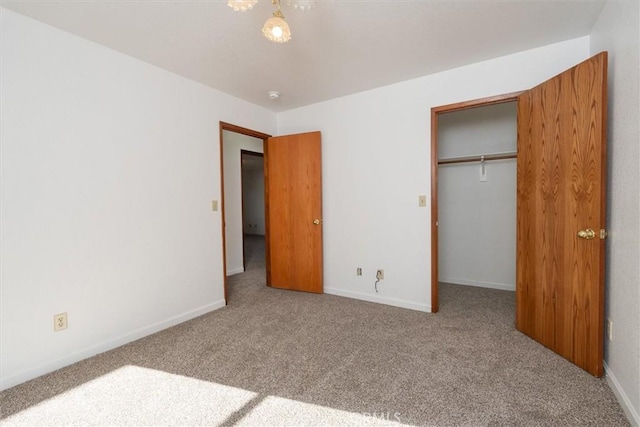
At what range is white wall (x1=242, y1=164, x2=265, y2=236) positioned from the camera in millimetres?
8984

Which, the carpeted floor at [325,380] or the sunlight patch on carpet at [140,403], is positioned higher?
the carpeted floor at [325,380]

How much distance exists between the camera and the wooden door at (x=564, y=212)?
1729 millimetres

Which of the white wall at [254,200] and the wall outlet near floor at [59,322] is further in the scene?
the white wall at [254,200]

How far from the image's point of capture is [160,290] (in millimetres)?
2570

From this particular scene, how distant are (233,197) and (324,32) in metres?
3.14

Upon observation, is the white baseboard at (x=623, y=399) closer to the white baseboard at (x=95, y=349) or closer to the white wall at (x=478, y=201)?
the white wall at (x=478, y=201)

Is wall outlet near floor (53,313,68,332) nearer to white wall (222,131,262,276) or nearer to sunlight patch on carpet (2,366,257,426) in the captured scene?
sunlight patch on carpet (2,366,257,426)

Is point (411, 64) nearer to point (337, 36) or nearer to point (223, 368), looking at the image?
point (337, 36)

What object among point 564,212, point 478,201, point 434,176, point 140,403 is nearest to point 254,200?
point 478,201

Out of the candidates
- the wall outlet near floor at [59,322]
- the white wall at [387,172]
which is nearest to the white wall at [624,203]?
the white wall at [387,172]

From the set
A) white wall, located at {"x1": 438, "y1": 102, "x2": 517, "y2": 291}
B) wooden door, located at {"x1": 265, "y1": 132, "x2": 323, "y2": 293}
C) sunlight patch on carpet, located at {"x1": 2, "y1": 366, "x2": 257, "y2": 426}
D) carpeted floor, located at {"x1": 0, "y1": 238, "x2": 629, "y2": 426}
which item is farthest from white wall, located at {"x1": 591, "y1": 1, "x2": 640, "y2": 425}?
wooden door, located at {"x1": 265, "y1": 132, "x2": 323, "y2": 293}

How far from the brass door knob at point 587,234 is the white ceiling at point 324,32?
143 centimetres

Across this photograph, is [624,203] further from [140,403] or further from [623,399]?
[140,403]

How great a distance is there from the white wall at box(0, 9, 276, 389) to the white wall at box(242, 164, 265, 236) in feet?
19.8
